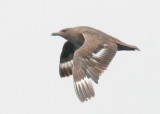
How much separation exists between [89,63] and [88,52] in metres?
0.53

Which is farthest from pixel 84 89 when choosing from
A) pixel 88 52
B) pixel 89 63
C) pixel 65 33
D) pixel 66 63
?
pixel 66 63

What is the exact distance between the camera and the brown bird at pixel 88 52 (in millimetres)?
29312

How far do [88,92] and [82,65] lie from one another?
1.10 meters

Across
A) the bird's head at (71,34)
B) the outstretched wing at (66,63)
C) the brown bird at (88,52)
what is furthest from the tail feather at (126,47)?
the outstretched wing at (66,63)

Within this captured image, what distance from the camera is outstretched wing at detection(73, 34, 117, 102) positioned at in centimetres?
2919

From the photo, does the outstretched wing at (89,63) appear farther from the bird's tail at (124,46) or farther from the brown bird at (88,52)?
the bird's tail at (124,46)

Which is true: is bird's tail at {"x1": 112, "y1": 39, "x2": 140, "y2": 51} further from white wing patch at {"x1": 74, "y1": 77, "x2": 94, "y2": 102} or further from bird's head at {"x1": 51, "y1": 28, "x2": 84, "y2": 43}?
white wing patch at {"x1": 74, "y1": 77, "x2": 94, "y2": 102}

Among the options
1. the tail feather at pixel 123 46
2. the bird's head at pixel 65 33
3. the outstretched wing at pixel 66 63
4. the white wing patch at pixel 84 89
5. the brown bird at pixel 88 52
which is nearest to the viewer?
the white wing patch at pixel 84 89

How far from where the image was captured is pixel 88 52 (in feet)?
99.9

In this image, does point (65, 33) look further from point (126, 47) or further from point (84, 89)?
point (84, 89)

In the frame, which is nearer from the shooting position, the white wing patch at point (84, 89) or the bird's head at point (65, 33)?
the white wing patch at point (84, 89)

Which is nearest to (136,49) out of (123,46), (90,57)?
(123,46)

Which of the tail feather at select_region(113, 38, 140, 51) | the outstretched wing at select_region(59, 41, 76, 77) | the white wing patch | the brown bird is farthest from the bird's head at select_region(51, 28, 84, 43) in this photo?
the white wing patch

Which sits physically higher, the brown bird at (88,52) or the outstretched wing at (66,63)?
the brown bird at (88,52)
